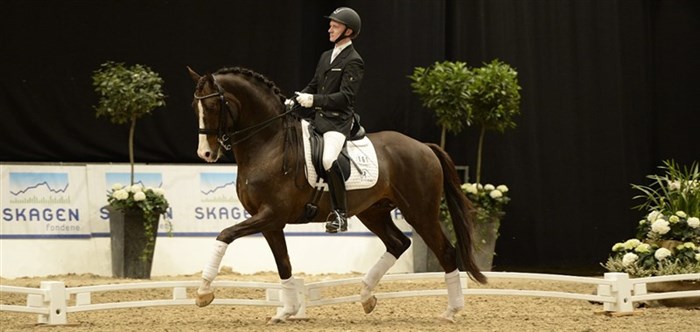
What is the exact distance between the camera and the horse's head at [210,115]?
5.72 m

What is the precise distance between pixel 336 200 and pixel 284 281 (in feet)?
1.89

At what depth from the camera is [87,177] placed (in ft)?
29.5

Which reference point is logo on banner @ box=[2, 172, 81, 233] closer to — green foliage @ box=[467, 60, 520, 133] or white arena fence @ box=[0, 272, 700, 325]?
white arena fence @ box=[0, 272, 700, 325]

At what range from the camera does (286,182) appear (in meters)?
5.86

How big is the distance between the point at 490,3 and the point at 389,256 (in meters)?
4.85

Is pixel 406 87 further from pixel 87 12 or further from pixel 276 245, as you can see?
pixel 276 245

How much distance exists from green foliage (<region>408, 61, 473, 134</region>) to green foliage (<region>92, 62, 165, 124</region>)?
8.14 ft

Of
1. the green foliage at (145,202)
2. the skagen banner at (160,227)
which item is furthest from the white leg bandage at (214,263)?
the skagen banner at (160,227)

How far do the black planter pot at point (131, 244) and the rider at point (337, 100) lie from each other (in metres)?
3.07

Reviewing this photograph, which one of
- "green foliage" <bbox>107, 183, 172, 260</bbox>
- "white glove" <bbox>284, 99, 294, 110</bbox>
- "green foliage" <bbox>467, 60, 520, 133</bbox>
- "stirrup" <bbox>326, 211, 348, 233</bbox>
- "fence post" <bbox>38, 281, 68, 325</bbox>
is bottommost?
"fence post" <bbox>38, 281, 68, 325</bbox>

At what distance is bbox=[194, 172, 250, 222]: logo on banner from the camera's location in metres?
9.20

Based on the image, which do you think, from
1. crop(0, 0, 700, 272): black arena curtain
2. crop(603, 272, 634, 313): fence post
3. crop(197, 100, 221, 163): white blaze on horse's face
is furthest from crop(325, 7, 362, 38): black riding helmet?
crop(0, 0, 700, 272): black arena curtain

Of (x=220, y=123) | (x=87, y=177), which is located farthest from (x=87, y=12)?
(x=220, y=123)

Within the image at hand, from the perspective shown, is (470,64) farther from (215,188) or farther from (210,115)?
(210,115)
